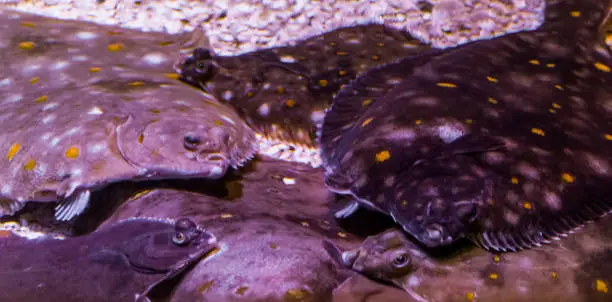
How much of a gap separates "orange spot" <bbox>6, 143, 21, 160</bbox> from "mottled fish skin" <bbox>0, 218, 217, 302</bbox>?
48 cm

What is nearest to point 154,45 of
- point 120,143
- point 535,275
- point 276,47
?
point 276,47

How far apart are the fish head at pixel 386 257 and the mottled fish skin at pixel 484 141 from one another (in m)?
0.12

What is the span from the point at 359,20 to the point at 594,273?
114 inches

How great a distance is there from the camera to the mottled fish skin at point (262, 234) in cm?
214

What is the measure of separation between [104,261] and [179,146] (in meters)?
0.72

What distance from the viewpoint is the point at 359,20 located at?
442cm

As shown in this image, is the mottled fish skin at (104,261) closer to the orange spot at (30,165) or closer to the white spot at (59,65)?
the orange spot at (30,165)

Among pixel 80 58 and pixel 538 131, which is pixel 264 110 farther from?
pixel 538 131

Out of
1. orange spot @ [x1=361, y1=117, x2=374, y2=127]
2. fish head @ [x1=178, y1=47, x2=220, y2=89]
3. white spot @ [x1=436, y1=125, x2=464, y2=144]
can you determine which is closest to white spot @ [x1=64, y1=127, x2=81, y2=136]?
fish head @ [x1=178, y1=47, x2=220, y2=89]

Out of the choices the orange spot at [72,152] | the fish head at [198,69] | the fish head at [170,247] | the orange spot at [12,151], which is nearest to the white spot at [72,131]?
the orange spot at [72,152]

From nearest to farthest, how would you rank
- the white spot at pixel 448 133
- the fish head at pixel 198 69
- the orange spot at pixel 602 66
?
the white spot at pixel 448 133 → the orange spot at pixel 602 66 → the fish head at pixel 198 69

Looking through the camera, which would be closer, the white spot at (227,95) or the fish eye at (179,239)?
the fish eye at (179,239)

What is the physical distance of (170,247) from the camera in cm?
226

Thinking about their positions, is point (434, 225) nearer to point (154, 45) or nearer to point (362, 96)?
point (362, 96)
